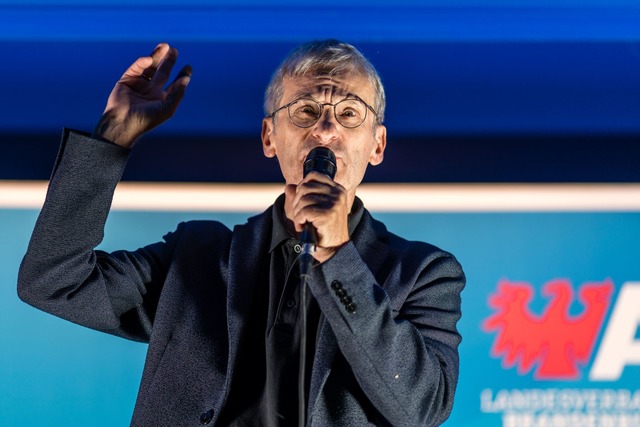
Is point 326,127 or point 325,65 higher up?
point 325,65

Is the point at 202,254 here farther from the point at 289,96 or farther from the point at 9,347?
the point at 9,347

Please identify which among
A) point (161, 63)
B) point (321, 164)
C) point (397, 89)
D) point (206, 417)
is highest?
point (397, 89)

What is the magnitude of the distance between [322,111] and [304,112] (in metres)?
0.04

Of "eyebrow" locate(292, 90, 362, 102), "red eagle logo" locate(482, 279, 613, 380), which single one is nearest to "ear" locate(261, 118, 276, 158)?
→ "eyebrow" locate(292, 90, 362, 102)

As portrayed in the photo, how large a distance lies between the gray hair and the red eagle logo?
34.9 inches

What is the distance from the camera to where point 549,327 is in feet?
7.83

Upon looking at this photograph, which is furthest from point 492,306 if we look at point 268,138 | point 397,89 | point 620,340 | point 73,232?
point 73,232

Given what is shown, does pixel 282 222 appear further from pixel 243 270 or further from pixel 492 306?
pixel 492 306

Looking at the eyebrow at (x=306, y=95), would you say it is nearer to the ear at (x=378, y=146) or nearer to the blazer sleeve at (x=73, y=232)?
the ear at (x=378, y=146)

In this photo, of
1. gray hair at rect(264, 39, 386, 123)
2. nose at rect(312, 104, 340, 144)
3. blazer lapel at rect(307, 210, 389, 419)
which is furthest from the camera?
gray hair at rect(264, 39, 386, 123)

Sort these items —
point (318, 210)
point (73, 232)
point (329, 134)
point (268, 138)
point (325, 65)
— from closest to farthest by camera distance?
1. point (318, 210)
2. point (73, 232)
3. point (329, 134)
4. point (325, 65)
5. point (268, 138)

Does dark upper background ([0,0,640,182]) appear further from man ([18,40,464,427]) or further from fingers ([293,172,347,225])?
fingers ([293,172,347,225])

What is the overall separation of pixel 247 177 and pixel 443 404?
3.82 ft

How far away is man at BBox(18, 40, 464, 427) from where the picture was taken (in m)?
1.35
